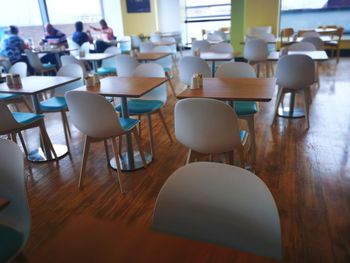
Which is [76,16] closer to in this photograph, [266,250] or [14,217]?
[14,217]

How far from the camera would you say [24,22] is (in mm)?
7504

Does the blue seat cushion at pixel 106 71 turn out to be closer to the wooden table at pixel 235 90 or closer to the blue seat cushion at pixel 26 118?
the blue seat cushion at pixel 26 118

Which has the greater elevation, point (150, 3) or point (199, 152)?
point (150, 3)

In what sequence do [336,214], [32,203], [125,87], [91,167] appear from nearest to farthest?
[336,214] < [32,203] < [125,87] < [91,167]

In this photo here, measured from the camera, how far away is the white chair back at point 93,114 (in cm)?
215

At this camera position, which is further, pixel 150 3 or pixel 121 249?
pixel 150 3

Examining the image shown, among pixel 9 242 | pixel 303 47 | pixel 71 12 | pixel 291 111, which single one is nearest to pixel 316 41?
pixel 303 47

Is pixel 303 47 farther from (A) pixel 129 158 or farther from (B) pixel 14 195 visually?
(B) pixel 14 195

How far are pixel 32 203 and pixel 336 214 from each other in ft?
7.03

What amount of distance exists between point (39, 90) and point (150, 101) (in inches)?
39.4

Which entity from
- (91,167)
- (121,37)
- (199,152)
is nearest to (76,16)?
(121,37)

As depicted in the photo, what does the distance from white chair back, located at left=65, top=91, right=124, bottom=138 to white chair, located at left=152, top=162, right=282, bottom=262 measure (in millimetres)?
1250

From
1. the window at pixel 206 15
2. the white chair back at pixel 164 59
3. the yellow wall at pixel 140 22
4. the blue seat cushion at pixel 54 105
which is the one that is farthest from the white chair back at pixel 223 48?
the window at pixel 206 15

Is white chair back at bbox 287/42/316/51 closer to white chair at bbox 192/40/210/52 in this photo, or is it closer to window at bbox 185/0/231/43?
white chair at bbox 192/40/210/52
